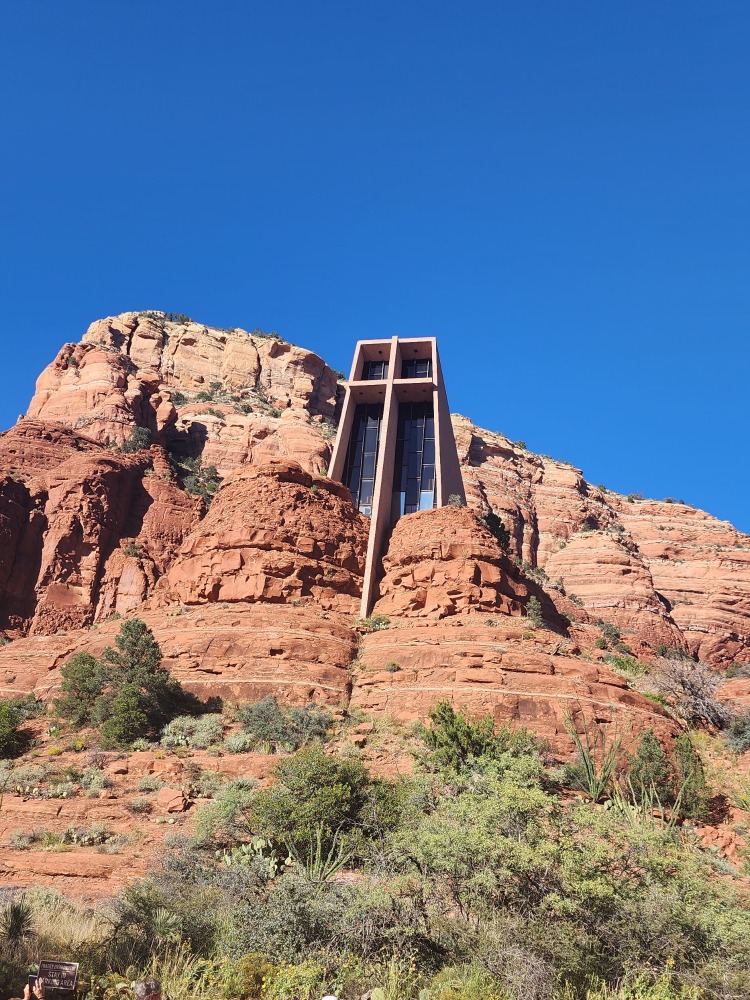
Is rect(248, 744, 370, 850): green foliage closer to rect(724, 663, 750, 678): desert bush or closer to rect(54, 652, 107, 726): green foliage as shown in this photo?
rect(54, 652, 107, 726): green foliage

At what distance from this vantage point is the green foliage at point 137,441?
Answer: 1767 inches

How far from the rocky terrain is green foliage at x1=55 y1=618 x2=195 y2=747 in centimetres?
102

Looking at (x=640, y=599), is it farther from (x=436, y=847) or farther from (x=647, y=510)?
(x=436, y=847)

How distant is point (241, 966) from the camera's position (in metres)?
8.69

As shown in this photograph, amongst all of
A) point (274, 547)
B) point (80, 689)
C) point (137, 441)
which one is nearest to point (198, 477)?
point (137, 441)

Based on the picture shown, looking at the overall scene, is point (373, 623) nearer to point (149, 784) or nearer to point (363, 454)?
point (149, 784)

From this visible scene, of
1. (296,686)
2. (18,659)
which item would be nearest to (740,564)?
(296,686)

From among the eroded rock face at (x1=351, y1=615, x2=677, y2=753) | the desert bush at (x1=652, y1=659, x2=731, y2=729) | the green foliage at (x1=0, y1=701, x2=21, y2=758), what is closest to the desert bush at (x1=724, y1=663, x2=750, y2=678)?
the desert bush at (x1=652, y1=659, x2=731, y2=729)

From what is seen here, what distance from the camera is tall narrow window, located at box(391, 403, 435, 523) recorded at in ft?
128

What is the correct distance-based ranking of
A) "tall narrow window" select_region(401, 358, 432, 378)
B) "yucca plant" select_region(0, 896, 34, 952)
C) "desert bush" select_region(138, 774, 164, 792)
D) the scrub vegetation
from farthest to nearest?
1. "tall narrow window" select_region(401, 358, 432, 378)
2. "desert bush" select_region(138, 774, 164, 792)
3. "yucca plant" select_region(0, 896, 34, 952)
4. the scrub vegetation

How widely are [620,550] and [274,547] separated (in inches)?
1572

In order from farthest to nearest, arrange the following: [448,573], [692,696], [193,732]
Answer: [448,573], [692,696], [193,732]

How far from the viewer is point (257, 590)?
27766 mm

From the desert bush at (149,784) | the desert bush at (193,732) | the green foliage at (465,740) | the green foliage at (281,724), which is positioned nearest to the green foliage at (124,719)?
the desert bush at (193,732)
